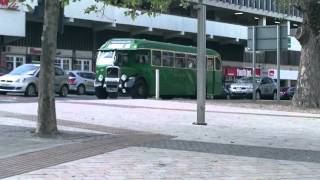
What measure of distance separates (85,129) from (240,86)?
108 ft

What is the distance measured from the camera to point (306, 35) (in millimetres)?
26281

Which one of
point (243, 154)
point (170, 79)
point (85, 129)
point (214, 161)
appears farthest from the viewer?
point (170, 79)

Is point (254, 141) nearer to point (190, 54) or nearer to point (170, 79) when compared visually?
point (170, 79)

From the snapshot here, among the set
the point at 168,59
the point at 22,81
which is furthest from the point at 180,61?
the point at 22,81

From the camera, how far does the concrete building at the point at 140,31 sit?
151 feet

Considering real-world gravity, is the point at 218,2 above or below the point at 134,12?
above

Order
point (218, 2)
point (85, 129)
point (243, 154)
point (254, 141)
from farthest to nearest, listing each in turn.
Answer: point (218, 2) < point (85, 129) < point (254, 141) < point (243, 154)

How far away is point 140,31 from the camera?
5588 centimetres

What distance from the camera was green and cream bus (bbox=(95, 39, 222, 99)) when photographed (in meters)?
31.1

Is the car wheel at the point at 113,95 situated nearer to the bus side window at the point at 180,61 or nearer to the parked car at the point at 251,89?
the bus side window at the point at 180,61

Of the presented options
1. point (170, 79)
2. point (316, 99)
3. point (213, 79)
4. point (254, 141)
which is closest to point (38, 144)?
point (254, 141)

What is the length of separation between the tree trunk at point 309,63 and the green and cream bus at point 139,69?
8.69 metres

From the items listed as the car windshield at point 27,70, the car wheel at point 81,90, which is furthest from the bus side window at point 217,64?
the car windshield at point 27,70

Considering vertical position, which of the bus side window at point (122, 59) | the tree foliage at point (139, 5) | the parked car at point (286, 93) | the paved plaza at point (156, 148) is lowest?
the paved plaza at point (156, 148)
